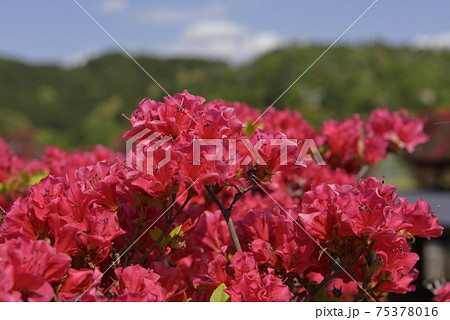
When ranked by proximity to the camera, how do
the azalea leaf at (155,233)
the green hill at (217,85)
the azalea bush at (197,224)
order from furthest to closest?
the green hill at (217,85) < the azalea leaf at (155,233) < the azalea bush at (197,224)

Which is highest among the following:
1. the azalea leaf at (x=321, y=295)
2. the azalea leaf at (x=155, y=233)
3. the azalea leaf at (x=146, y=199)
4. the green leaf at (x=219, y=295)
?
the azalea leaf at (x=146, y=199)

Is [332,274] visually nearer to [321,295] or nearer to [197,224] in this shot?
[321,295]

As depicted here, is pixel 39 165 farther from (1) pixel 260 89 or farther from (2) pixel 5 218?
(1) pixel 260 89

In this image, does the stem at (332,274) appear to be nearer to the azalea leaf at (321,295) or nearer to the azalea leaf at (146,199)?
the azalea leaf at (321,295)

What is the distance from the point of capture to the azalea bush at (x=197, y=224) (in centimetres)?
108

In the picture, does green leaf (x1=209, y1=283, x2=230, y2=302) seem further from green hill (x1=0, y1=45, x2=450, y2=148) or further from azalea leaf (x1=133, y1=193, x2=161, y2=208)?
green hill (x1=0, y1=45, x2=450, y2=148)

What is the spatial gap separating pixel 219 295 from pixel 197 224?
32 centimetres

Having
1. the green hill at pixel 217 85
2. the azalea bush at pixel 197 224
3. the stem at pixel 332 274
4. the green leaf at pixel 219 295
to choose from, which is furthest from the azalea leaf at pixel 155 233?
the green hill at pixel 217 85

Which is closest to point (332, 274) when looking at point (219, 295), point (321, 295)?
point (321, 295)

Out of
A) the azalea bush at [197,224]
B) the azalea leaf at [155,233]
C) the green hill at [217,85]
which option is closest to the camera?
the azalea bush at [197,224]

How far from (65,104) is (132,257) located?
62.7 m

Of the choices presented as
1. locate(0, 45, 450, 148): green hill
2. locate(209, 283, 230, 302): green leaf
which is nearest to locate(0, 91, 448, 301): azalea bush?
locate(209, 283, 230, 302): green leaf

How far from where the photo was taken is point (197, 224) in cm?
141

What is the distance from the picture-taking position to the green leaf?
1.13 m
